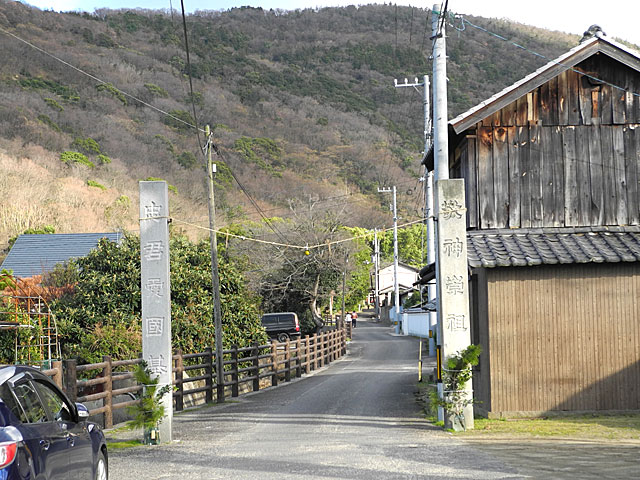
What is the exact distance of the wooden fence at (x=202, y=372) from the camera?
13.2 metres

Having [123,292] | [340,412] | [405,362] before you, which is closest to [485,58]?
[405,362]

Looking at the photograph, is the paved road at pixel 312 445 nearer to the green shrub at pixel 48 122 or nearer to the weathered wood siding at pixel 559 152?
the weathered wood siding at pixel 559 152

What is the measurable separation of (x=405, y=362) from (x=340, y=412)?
17801 millimetres

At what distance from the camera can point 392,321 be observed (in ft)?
242

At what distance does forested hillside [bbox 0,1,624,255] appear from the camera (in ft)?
202

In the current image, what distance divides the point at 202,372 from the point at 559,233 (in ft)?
44.3

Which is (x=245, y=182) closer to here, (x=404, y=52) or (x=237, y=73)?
(x=237, y=73)

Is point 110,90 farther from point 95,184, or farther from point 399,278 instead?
point 399,278

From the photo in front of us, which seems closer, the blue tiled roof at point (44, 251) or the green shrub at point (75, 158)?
the blue tiled roof at point (44, 251)

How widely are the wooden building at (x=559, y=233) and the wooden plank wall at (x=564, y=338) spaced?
0.02 meters

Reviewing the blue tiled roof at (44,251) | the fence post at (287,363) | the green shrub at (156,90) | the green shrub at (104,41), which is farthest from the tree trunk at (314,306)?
the green shrub at (104,41)

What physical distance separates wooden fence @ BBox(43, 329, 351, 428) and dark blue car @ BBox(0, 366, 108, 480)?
4.81m

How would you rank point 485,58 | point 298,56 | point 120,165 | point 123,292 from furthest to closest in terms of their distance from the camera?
point 298,56, point 485,58, point 120,165, point 123,292

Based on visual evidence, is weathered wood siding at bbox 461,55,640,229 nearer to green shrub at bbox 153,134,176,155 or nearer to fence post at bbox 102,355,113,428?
fence post at bbox 102,355,113,428
